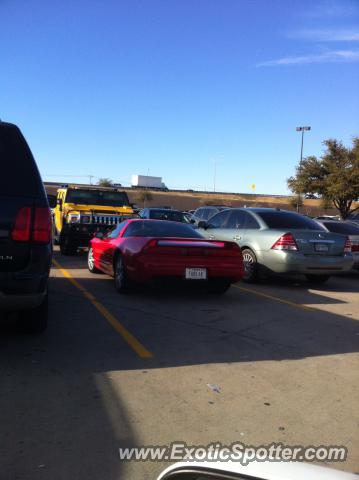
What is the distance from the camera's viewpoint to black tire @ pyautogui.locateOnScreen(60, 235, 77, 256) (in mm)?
13781

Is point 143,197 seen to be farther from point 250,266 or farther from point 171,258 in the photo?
point 171,258

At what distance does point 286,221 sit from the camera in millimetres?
10234

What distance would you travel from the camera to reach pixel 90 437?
3195mm

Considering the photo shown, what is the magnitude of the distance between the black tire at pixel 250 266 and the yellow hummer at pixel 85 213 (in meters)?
4.12

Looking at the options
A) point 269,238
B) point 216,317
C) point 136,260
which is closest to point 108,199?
point 269,238

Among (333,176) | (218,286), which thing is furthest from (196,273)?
(333,176)

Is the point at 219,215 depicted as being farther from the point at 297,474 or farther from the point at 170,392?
the point at 297,474

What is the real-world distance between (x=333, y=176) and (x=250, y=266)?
84.0 ft

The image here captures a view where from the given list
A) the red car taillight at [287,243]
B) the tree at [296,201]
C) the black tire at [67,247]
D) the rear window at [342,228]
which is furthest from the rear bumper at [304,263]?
the tree at [296,201]

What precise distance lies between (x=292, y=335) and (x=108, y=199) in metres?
10.5

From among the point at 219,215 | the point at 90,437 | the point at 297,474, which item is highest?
the point at 219,215

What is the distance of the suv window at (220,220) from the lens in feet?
37.9

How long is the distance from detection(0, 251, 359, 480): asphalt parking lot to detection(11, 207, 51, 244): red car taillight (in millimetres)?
1174

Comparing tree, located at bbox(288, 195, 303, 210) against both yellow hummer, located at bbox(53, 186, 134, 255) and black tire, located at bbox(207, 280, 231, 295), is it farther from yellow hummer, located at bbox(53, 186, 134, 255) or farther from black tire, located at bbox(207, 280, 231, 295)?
black tire, located at bbox(207, 280, 231, 295)
